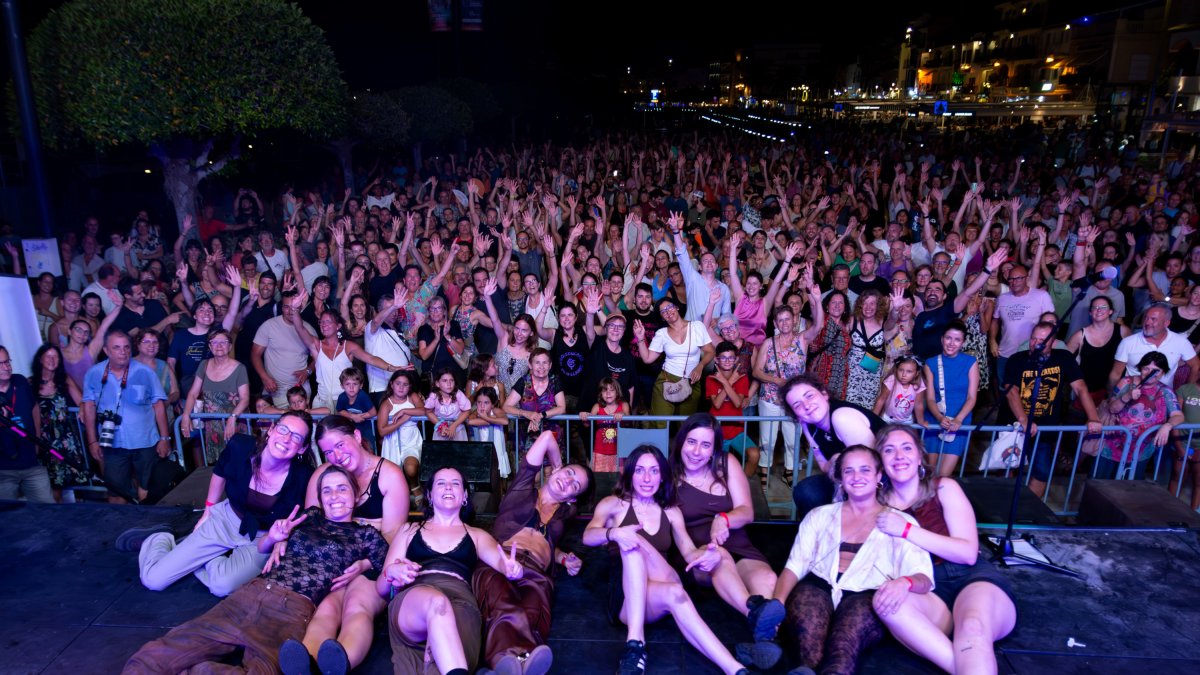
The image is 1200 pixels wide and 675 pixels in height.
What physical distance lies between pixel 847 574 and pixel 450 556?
214 cm

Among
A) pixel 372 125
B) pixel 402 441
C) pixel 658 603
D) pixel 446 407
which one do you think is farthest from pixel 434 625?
pixel 372 125

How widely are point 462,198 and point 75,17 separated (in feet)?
17.7

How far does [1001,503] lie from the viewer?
550cm

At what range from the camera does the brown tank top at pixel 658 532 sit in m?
4.51

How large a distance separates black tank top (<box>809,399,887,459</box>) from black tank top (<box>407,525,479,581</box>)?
2167 millimetres

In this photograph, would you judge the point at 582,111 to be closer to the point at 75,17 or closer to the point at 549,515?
the point at 75,17

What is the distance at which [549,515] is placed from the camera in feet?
16.5

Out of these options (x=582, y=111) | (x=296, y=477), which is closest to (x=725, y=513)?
(x=296, y=477)

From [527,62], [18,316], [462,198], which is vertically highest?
[527,62]

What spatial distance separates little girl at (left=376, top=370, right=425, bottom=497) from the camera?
19.7 ft

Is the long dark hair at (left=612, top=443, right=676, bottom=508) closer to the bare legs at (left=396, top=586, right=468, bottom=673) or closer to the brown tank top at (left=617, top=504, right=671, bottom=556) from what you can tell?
the brown tank top at (left=617, top=504, right=671, bottom=556)

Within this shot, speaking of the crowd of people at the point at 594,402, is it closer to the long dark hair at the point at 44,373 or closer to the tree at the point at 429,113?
the long dark hair at the point at 44,373

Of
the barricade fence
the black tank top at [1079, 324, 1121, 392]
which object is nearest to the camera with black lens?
the barricade fence

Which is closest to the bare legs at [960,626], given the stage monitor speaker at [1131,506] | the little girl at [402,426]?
the stage monitor speaker at [1131,506]
